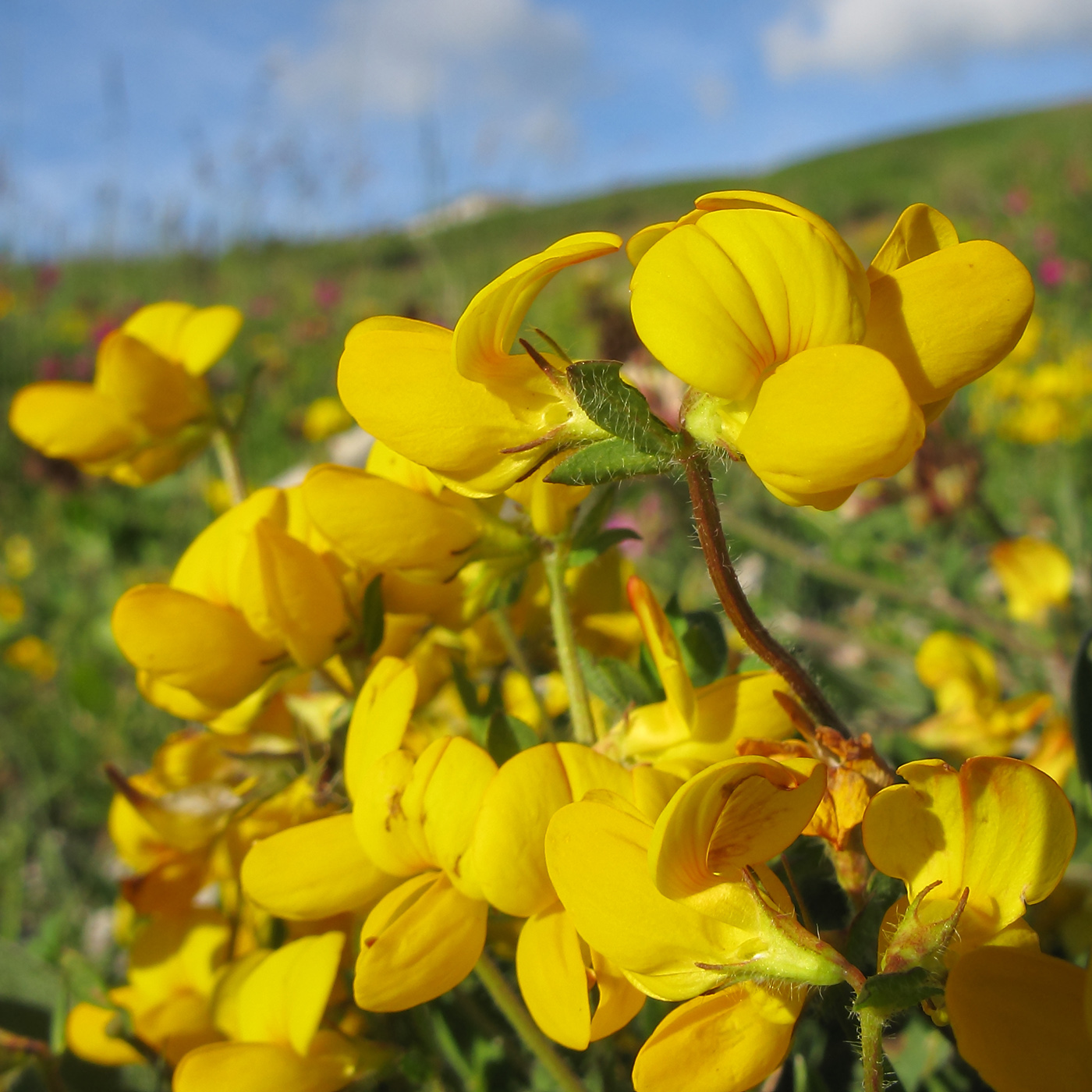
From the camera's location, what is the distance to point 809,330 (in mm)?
601

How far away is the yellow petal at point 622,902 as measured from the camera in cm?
60

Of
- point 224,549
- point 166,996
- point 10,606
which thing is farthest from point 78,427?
point 10,606

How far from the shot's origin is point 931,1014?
24.4 inches

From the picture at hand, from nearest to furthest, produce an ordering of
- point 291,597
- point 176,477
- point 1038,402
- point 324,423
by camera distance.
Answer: point 291,597
point 1038,402
point 324,423
point 176,477

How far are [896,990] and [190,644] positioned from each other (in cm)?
64

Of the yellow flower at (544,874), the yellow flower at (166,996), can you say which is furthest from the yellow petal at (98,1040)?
the yellow flower at (544,874)

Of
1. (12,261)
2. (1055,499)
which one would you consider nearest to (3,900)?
(1055,499)

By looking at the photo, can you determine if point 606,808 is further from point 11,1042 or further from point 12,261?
point 12,261

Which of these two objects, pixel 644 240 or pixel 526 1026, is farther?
pixel 526 1026

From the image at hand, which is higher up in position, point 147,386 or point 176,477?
point 147,386

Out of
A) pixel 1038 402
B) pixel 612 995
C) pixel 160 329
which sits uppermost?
pixel 160 329

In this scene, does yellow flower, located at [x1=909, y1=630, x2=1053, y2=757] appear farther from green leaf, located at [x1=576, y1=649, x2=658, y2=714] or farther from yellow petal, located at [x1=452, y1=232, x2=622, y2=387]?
yellow petal, located at [x1=452, y1=232, x2=622, y2=387]

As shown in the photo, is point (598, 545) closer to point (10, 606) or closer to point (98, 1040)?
point (98, 1040)

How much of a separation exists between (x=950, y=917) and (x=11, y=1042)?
3.33 feet
